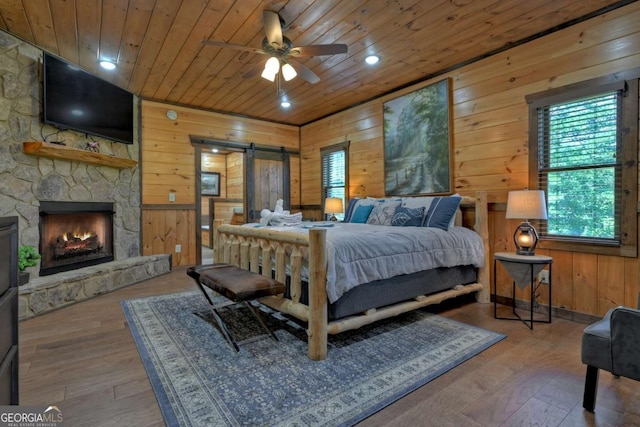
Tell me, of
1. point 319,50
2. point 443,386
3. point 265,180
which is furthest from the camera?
point 265,180

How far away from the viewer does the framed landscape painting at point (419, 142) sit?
12.5ft

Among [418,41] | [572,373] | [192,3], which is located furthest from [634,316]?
[192,3]

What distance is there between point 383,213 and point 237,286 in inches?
80.9

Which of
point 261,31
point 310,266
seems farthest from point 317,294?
point 261,31

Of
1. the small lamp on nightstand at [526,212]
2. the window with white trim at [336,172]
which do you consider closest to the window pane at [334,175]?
the window with white trim at [336,172]

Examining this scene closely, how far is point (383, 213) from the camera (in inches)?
146

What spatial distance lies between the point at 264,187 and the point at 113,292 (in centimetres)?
291

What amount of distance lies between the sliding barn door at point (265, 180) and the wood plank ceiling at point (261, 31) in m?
1.74

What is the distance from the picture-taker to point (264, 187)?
19.3ft

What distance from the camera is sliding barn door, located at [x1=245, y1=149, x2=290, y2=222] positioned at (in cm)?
571

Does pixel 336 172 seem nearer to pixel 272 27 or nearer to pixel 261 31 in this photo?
pixel 261 31

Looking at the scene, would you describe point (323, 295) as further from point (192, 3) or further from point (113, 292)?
point (113, 292)

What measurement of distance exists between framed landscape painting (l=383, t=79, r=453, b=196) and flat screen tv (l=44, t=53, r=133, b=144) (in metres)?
3.55

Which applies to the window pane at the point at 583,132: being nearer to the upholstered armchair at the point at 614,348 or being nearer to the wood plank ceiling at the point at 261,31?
the wood plank ceiling at the point at 261,31
